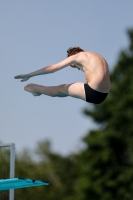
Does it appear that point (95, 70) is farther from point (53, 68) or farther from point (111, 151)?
point (111, 151)

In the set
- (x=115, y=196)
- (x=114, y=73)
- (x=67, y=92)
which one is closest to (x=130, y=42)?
(x=114, y=73)

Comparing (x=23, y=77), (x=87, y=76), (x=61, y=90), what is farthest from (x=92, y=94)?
(x=23, y=77)

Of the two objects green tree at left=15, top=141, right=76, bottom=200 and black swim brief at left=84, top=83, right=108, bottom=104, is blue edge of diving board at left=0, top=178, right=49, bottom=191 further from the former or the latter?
green tree at left=15, top=141, right=76, bottom=200

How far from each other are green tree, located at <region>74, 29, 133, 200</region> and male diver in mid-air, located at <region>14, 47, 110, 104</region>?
2374cm

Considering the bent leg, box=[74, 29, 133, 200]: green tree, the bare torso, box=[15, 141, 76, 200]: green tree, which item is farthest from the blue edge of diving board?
box=[15, 141, 76, 200]: green tree

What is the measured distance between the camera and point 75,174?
129 feet

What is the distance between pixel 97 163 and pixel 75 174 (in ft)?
18.3

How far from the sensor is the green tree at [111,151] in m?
33.1

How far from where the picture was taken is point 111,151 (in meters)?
34.1

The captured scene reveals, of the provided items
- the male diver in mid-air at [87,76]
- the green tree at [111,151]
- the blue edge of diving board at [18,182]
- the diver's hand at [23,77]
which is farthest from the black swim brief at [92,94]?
the green tree at [111,151]

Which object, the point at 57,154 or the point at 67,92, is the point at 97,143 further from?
the point at 67,92

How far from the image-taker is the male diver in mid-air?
881 centimetres

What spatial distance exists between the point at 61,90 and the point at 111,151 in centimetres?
2524

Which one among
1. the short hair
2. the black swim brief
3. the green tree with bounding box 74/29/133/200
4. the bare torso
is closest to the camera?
the bare torso
